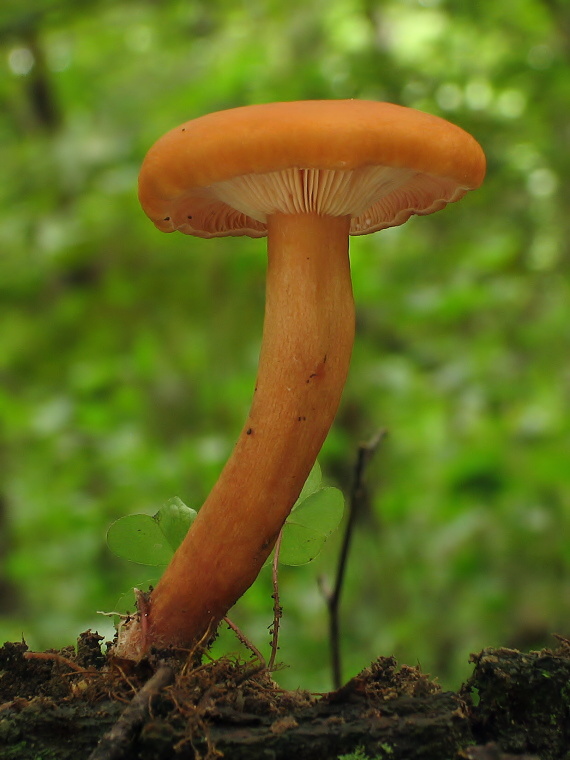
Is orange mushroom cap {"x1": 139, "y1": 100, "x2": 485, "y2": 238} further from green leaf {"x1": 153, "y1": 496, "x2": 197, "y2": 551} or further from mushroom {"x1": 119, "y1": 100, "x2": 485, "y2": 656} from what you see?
green leaf {"x1": 153, "y1": 496, "x2": 197, "y2": 551}

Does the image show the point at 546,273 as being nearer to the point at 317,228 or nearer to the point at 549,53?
the point at 549,53

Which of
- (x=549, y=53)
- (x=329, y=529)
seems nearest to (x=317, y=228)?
(x=329, y=529)

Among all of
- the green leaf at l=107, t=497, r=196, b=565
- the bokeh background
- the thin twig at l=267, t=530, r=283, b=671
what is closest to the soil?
the thin twig at l=267, t=530, r=283, b=671

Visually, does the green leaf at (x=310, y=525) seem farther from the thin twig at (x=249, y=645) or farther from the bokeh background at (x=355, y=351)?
the bokeh background at (x=355, y=351)

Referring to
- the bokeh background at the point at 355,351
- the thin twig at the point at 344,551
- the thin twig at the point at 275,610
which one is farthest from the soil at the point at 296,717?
the bokeh background at the point at 355,351

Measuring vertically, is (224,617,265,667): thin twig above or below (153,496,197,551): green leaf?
below

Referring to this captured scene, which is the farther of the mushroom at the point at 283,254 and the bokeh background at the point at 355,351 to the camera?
the bokeh background at the point at 355,351

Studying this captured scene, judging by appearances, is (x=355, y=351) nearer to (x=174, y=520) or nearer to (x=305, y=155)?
(x=174, y=520)
